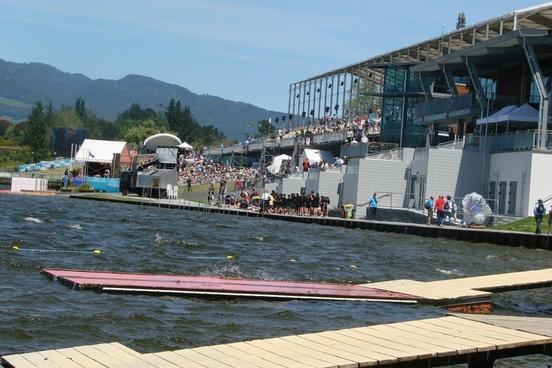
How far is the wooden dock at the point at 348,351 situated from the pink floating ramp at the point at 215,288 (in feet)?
16.5

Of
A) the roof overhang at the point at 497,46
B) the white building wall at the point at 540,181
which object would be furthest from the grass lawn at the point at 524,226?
the roof overhang at the point at 497,46

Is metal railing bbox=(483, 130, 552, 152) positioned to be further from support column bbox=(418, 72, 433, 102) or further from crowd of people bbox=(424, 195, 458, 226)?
support column bbox=(418, 72, 433, 102)

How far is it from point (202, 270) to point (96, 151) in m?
83.1

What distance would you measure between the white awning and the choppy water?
190ft

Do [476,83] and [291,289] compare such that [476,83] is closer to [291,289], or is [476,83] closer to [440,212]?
[440,212]

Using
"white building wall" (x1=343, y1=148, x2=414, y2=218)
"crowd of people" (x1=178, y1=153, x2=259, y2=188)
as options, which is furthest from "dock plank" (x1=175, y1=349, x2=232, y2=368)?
"crowd of people" (x1=178, y1=153, x2=259, y2=188)

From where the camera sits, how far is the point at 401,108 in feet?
268

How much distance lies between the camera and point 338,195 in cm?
6719

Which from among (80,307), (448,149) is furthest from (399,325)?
(448,149)

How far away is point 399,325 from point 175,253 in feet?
52.8

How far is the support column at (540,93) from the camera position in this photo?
157 ft

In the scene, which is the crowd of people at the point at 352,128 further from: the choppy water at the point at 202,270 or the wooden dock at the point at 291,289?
the wooden dock at the point at 291,289

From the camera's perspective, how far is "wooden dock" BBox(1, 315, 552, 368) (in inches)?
400

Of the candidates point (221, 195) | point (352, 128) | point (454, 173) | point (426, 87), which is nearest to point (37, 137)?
point (352, 128)
